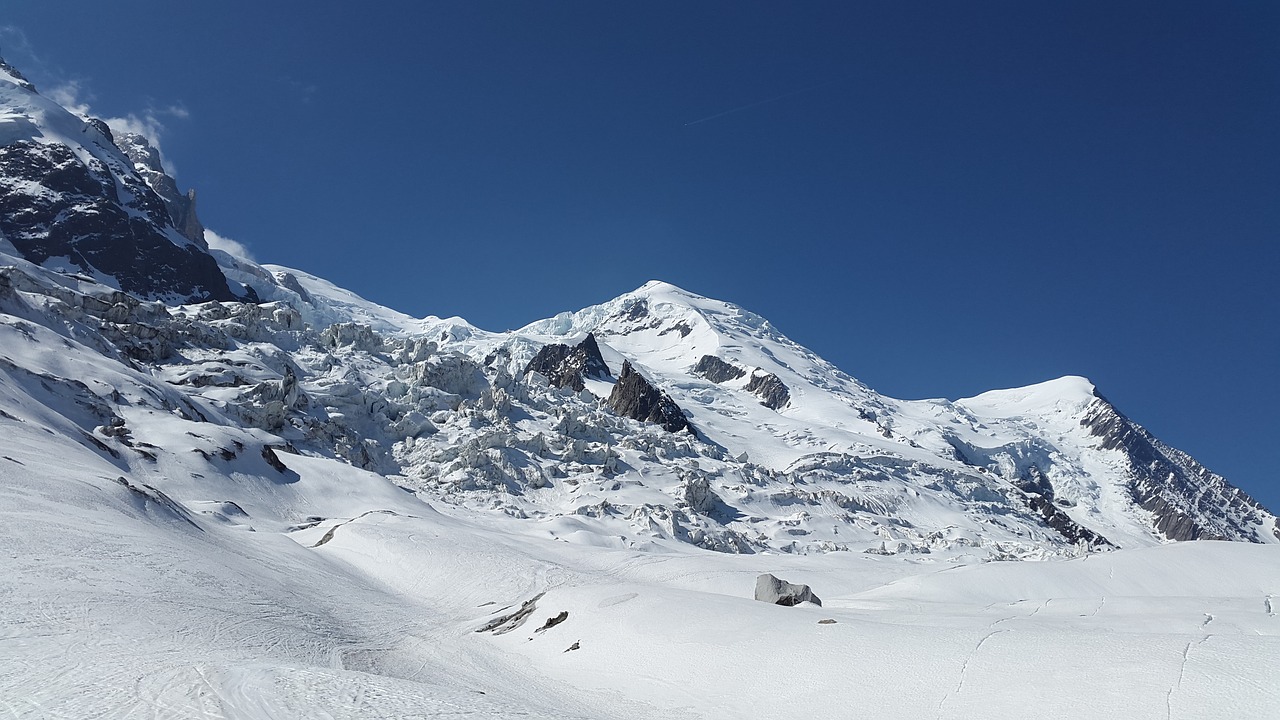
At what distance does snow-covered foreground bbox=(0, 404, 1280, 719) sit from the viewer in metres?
10.1

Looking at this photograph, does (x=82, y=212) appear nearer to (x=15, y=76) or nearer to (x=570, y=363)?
(x=15, y=76)

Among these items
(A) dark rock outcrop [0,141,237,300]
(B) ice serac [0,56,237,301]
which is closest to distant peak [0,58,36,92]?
(B) ice serac [0,56,237,301]

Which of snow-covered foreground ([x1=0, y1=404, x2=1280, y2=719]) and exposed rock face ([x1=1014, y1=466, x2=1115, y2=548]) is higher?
exposed rock face ([x1=1014, y1=466, x2=1115, y2=548])

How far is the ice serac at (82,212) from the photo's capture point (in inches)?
5231

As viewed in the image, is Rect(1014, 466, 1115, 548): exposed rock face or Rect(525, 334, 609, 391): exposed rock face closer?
Rect(1014, 466, 1115, 548): exposed rock face

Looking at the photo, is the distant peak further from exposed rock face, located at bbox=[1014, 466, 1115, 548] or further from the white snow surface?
exposed rock face, located at bbox=[1014, 466, 1115, 548]

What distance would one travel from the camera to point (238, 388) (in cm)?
7700

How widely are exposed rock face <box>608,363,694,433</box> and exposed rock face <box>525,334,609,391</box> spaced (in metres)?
17.9

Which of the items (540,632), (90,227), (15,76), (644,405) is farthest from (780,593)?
(15,76)

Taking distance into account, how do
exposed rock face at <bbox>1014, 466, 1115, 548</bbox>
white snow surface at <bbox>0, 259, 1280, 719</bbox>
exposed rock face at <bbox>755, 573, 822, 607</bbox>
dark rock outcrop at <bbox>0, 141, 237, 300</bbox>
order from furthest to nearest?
exposed rock face at <bbox>1014, 466, 1115, 548</bbox>, dark rock outcrop at <bbox>0, 141, 237, 300</bbox>, exposed rock face at <bbox>755, 573, 822, 607</bbox>, white snow surface at <bbox>0, 259, 1280, 719</bbox>

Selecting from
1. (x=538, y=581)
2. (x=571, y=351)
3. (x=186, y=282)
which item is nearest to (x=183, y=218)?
(x=186, y=282)

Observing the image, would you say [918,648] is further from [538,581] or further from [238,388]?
[238,388]

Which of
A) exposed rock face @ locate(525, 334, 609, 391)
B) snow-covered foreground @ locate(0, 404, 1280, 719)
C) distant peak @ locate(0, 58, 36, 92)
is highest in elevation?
distant peak @ locate(0, 58, 36, 92)

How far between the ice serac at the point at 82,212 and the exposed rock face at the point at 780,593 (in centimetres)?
15034
